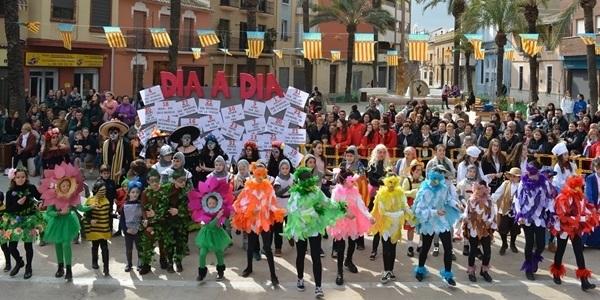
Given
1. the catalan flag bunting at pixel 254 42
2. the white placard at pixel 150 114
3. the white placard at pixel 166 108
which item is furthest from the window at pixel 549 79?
the white placard at pixel 150 114

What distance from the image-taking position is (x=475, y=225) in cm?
881

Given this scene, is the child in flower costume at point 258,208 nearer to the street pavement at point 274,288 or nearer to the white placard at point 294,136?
the street pavement at point 274,288

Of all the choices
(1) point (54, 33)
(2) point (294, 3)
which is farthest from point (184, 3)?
(2) point (294, 3)

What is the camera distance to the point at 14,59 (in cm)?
2009

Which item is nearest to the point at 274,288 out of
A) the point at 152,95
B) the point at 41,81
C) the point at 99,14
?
the point at 152,95

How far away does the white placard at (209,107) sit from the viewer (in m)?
13.9

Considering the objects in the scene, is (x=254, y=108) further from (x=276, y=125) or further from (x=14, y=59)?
(x=14, y=59)

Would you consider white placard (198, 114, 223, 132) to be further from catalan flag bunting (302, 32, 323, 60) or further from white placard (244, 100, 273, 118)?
catalan flag bunting (302, 32, 323, 60)

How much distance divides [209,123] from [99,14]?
20.6 meters

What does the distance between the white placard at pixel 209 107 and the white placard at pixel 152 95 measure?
820mm

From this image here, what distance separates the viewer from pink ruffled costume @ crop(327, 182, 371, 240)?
8.66 metres

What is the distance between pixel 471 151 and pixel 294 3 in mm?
45377

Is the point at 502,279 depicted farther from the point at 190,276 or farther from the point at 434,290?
the point at 190,276

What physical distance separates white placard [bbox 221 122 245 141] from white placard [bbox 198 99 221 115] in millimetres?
394
